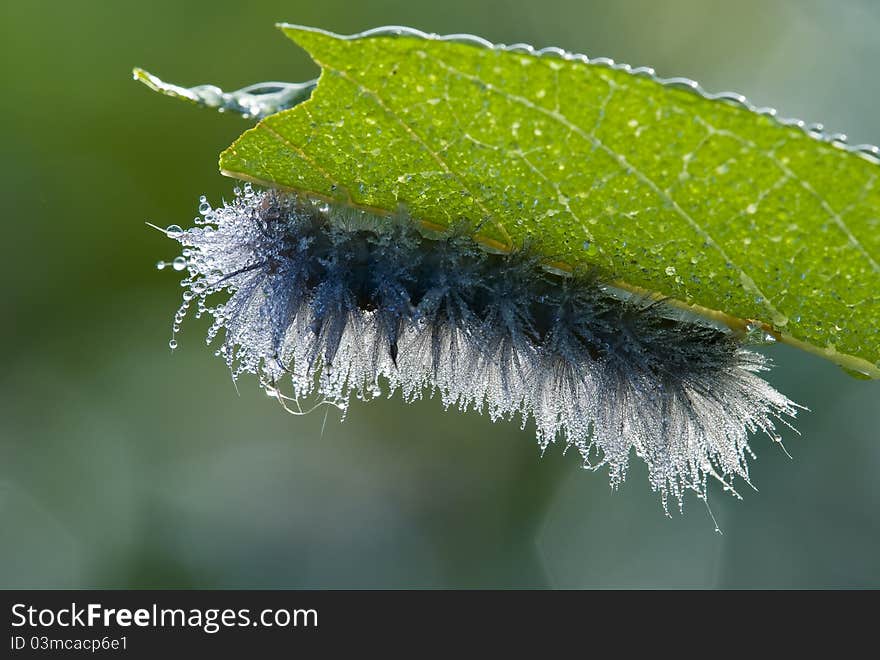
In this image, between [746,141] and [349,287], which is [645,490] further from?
[746,141]

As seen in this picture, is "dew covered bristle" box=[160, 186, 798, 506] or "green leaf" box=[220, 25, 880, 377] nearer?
"green leaf" box=[220, 25, 880, 377]

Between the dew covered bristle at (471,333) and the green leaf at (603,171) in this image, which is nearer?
the green leaf at (603,171)

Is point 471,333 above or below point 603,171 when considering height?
above

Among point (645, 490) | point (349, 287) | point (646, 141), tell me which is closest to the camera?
point (646, 141)

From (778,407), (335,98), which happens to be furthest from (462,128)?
(778,407)
